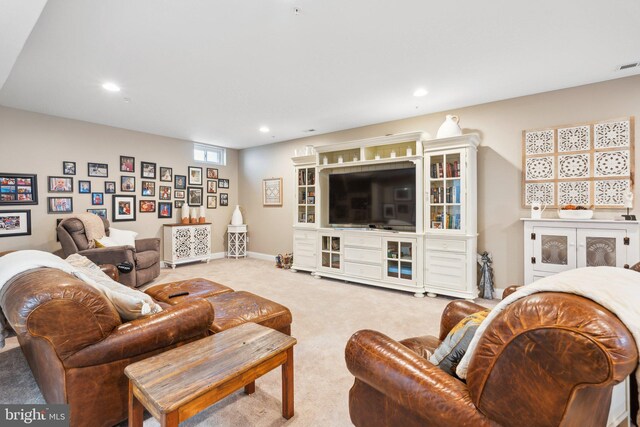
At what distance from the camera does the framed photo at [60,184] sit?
432 cm

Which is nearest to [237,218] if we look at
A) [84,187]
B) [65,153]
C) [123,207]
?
[123,207]

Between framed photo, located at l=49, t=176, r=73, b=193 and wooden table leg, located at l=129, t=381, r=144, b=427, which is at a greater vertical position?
framed photo, located at l=49, t=176, r=73, b=193

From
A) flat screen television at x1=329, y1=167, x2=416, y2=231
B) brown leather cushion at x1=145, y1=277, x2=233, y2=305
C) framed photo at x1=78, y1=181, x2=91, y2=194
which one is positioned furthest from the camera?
framed photo at x1=78, y1=181, x2=91, y2=194

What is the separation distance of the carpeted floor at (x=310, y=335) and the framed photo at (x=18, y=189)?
2098mm

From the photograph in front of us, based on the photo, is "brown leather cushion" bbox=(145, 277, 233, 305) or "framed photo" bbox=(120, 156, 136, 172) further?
"framed photo" bbox=(120, 156, 136, 172)

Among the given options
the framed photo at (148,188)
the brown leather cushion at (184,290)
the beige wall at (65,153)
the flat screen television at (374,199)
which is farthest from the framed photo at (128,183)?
the flat screen television at (374,199)

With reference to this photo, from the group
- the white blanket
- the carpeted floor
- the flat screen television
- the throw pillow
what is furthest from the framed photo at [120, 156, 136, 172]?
the white blanket

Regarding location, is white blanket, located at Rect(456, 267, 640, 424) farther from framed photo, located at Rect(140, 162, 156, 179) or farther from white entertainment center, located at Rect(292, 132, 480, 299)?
framed photo, located at Rect(140, 162, 156, 179)

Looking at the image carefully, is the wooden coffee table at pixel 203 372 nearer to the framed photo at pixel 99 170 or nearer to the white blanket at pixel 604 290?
the white blanket at pixel 604 290

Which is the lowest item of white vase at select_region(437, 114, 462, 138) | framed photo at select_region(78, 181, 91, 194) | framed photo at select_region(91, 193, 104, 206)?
framed photo at select_region(91, 193, 104, 206)

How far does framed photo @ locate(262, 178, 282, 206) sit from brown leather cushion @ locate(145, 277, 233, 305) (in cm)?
339

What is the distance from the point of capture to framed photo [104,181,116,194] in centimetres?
487

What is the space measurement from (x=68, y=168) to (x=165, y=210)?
5.21ft

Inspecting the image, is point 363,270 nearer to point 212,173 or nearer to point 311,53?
point 311,53
